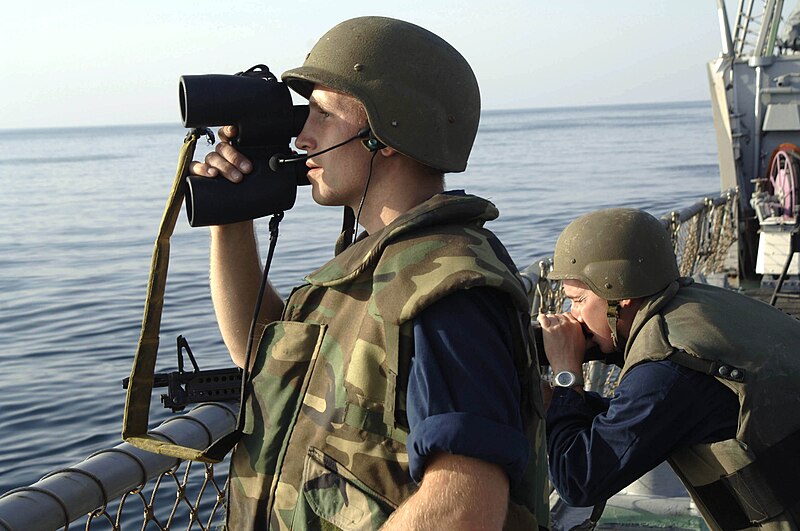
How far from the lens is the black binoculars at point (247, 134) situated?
88.6 inches

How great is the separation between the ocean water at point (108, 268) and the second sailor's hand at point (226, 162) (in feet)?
22.5

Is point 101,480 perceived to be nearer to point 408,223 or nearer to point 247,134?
point 247,134

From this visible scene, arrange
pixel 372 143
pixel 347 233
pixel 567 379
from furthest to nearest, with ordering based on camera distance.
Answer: pixel 567 379 → pixel 347 233 → pixel 372 143

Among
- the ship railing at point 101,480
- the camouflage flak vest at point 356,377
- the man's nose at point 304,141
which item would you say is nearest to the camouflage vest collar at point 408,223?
the camouflage flak vest at point 356,377

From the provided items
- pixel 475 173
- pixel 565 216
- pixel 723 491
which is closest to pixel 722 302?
pixel 723 491

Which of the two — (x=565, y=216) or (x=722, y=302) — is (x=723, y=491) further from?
(x=565, y=216)

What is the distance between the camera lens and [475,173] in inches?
1980

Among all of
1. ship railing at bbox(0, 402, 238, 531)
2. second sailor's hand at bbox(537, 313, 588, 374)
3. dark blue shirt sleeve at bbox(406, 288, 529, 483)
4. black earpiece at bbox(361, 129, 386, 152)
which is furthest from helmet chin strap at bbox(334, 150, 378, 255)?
second sailor's hand at bbox(537, 313, 588, 374)

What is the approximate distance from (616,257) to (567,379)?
0.45 meters

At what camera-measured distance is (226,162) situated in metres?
2.30

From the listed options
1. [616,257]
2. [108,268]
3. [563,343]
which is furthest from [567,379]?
[108,268]

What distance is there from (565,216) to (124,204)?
50.4 ft

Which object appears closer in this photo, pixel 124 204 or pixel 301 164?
pixel 301 164

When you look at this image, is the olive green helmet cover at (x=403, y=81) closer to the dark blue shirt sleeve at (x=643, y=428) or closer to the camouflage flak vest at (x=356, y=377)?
the camouflage flak vest at (x=356, y=377)
